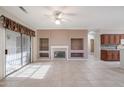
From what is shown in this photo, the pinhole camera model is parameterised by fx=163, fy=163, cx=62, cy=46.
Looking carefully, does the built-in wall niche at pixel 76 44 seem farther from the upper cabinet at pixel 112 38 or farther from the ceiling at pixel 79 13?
the ceiling at pixel 79 13

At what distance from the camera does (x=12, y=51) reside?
7176 mm

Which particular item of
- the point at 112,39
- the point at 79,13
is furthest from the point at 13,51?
the point at 112,39

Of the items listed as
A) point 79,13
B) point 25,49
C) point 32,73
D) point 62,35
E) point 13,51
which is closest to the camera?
point 79,13

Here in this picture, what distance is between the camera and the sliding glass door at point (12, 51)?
21.7 ft

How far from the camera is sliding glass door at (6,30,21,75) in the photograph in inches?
261

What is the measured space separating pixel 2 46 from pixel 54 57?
7.22 m

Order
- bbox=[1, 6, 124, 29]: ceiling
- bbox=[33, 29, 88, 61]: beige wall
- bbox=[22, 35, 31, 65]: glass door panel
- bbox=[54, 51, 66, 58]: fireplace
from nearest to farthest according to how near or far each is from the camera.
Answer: bbox=[1, 6, 124, 29]: ceiling < bbox=[22, 35, 31, 65]: glass door panel < bbox=[33, 29, 88, 61]: beige wall < bbox=[54, 51, 66, 58]: fireplace

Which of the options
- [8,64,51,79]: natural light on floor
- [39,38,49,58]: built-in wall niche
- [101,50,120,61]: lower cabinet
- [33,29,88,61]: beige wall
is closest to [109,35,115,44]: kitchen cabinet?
A: [101,50,120,61]: lower cabinet

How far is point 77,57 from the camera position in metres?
12.8

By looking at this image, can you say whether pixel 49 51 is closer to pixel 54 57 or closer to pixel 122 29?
pixel 54 57

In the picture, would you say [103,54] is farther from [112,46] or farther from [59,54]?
[59,54]

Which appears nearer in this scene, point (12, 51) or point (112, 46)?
point (12, 51)

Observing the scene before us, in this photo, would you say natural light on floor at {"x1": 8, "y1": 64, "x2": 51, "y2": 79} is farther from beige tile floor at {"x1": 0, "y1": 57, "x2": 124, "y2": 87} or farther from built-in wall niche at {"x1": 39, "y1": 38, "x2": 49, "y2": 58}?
built-in wall niche at {"x1": 39, "y1": 38, "x2": 49, "y2": 58}
